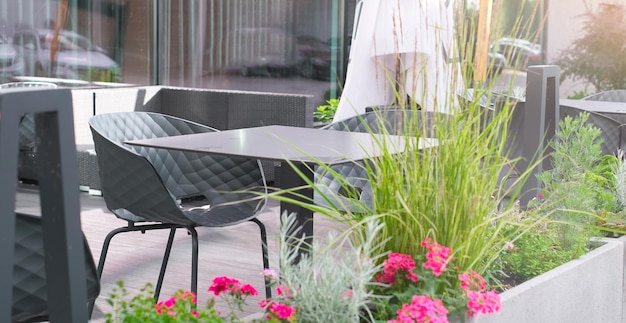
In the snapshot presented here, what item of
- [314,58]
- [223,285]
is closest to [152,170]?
[223,285]

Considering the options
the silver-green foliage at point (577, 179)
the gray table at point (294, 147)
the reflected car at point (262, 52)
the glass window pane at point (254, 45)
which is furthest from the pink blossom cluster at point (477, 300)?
the reflected car at point (262, 52)

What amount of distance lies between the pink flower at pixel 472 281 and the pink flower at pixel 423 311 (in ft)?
0.51

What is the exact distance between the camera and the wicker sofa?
A: 21.0 ft

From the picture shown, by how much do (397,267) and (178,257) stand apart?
104 inches

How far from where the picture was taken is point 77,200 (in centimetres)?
169

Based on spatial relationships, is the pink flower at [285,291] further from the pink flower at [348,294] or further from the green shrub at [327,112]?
the green shrub at [327,112]

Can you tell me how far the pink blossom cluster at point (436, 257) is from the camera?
2.15m

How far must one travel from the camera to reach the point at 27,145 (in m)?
6.14

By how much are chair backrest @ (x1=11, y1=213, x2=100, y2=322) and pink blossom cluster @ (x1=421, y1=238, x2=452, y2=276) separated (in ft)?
2.49

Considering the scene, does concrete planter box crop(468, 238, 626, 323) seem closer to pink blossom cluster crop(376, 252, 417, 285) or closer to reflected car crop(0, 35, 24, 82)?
pink blossom cluster crop(376, 252, 417, 285)

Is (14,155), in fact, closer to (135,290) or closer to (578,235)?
(578,235)

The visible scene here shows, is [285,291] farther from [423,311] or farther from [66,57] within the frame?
[66,57]

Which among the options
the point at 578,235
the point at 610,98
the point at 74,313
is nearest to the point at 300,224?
the point at 578,235

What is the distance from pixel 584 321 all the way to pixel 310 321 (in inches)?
50.9
